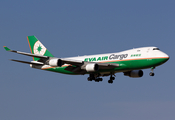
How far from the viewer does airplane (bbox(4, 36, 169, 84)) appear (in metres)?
54.7

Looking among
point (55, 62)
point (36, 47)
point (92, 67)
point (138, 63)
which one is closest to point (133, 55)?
point (138, 63)

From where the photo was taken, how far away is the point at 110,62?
190ft

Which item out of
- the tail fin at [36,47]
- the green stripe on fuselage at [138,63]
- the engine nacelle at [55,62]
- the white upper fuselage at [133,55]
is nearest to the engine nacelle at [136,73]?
the white upper fuselage at [133,55]

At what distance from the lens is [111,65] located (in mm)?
56375

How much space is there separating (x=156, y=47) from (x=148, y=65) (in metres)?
3.46

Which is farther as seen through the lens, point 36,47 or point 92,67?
Result: point 36,47

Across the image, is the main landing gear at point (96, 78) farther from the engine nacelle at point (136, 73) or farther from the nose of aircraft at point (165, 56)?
the nose of aircraft at point (165, 56)

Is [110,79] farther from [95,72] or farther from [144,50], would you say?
[144,50]

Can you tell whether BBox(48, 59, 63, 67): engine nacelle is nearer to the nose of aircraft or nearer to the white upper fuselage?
the white upper fuselage

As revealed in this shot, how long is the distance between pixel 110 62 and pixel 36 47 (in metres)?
18.1

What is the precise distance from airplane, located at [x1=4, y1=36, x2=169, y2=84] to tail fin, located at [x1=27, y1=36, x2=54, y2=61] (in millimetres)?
5313

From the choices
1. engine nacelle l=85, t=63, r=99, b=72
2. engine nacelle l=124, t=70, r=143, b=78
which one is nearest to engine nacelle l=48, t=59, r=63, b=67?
engine nacelle l=85, t=63, r=99, b=72

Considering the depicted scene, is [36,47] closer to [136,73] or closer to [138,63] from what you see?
[136,73]

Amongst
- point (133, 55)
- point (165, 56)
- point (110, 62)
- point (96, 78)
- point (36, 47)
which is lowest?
point (96, 78)
